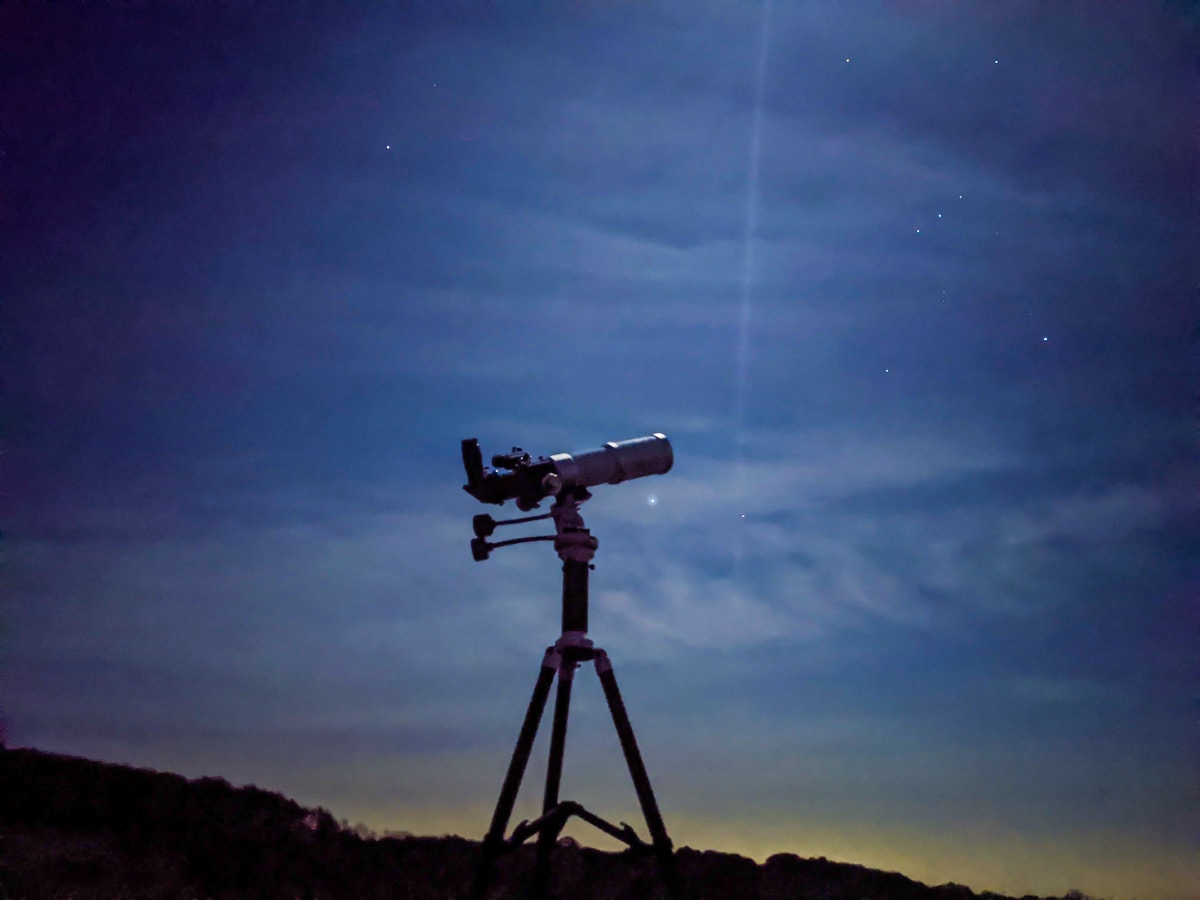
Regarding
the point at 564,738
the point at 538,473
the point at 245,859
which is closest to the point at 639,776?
the point at 564,738

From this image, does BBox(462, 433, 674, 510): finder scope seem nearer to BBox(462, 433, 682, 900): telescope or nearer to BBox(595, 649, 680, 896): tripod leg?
BBox(462, 433, 682, 900): telescope

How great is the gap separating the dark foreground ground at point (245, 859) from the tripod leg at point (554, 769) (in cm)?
83

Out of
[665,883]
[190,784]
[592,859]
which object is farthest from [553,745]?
[190,784]

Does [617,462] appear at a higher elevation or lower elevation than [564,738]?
higher

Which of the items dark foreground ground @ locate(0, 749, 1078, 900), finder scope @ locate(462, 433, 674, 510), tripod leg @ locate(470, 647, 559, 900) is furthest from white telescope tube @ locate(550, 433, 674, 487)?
dark foreground ground @ locate(0, 749, 1078, 900)

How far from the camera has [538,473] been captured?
420 inches

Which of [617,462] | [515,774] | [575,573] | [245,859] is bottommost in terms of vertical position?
[245,859]

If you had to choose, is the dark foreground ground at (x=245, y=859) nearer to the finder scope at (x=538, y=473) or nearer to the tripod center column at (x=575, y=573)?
the tripod center column at (x=575, y=573)

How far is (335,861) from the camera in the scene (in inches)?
456

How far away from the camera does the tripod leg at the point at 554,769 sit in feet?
33.7

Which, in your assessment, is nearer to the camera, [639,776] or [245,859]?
[639,776]

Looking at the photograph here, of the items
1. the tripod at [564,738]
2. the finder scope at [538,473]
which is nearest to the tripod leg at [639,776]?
the tripod at [564,738]

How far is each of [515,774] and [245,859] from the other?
321 centimetres

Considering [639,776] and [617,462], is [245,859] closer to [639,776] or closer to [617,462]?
[639,776]
